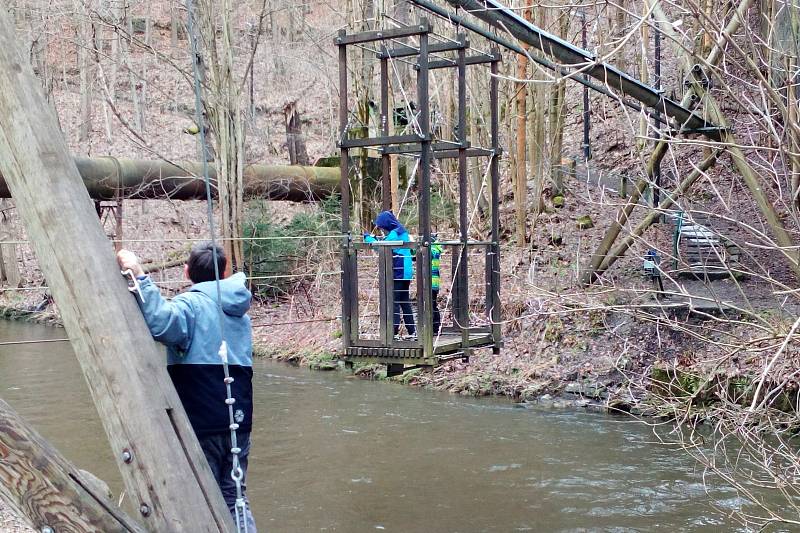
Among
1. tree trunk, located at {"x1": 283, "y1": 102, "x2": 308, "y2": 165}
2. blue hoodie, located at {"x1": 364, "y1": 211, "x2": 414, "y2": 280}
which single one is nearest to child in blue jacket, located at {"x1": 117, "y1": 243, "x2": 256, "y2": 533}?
blue hoodie, located at {"x1": 364, "y1": 211, "x2": 414, "y2": 280}

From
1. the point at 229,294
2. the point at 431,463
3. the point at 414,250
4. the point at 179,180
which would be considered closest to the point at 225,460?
the point at 229,294

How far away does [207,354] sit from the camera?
12.6 feet

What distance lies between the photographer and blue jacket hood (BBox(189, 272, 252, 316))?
12.9 feet

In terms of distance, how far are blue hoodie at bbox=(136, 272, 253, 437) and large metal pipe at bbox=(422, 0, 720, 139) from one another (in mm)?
3370

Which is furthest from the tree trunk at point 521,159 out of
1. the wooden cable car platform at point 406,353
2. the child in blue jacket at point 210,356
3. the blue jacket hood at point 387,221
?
the child in blue jacket at point 210,356

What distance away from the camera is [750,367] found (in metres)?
10.6

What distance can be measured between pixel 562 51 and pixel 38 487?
24.4 ft

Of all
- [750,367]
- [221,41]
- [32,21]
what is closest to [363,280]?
[221,41]

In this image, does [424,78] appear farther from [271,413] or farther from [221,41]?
[221,41]

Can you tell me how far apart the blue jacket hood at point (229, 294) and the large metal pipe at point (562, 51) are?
3287 mm

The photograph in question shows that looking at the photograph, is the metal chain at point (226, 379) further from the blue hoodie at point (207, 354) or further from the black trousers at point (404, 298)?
the black trousers at point (404, 298)

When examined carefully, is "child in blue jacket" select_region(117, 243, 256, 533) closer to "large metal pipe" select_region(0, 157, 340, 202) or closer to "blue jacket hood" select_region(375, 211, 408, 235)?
"blue jacket hood" select_region(375, 211, 408, 235)

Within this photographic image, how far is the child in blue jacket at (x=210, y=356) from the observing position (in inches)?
150

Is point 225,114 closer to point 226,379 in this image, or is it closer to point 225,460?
point 225,460
